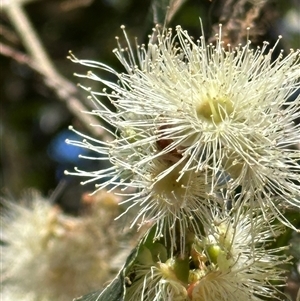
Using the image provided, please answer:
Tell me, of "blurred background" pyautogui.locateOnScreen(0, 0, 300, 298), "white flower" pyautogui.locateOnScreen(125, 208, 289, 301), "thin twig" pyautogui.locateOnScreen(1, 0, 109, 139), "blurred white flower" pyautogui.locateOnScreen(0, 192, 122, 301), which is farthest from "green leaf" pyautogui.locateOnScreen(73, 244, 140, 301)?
"blurred background" pyautogui.locateOnScreen(0, 0, 300, 298)

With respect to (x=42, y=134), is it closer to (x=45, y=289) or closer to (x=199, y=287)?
(x=45, y=289)

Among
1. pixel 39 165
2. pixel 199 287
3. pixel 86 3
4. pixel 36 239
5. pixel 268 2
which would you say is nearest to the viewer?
pixel 199 287

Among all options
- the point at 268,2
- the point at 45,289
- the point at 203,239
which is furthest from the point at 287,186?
the point at 45,289

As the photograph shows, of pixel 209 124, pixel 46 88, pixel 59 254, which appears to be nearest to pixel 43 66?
pixel 46 88

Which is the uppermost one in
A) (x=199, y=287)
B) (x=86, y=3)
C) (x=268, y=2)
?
(x=86, y=3)

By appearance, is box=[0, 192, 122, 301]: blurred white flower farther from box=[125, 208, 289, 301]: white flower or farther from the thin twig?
box=[125, 208, 289, 301]: white flower

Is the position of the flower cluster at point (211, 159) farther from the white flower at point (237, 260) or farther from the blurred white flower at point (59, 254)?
the blurred white flower at point (59, 254)

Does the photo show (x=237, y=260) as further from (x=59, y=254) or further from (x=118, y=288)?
(x=59, y=254)
